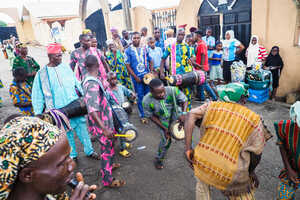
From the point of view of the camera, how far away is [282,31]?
5.30m

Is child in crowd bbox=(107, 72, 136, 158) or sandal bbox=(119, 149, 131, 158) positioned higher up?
child in crowd bbox=(107, 72, 136, 158)

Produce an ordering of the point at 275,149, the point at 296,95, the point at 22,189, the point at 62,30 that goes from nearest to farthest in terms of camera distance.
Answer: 1. the point at 22,189
2. the point at 275,149
3. the point at 296,95
4. the point at 62,30

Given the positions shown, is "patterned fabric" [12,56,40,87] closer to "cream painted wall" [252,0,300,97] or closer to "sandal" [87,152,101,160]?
"sandal" [87,152,101,160]

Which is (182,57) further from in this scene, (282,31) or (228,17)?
(228,17)

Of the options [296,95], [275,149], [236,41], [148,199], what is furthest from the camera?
[236,41]

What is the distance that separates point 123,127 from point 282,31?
16.1 ft

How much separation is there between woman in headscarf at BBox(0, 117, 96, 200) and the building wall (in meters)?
5.89

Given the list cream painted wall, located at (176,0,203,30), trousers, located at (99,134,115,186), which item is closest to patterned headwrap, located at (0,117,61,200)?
trousers, located at (99,134,115,186)

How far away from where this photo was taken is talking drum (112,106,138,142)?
8.72 feet

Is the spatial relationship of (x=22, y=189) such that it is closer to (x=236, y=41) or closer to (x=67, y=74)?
(x=67, y=74)

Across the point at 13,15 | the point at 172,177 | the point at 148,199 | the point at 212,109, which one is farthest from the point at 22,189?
the point at 13,15

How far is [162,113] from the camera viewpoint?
291 centimetres

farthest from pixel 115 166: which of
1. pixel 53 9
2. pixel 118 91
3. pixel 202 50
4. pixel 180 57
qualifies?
pixel 53 9

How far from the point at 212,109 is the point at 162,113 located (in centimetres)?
131
